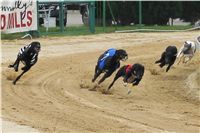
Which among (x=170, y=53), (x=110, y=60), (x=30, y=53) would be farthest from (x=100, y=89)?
(x=170, y=53)

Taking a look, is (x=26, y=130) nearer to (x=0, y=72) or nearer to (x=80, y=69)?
(x=0, y=72)

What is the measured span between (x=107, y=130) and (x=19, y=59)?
438 cm

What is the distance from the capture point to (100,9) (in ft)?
100

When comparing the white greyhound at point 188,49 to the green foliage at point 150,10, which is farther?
the green foliage at point 150,10

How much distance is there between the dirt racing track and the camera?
8.16 m

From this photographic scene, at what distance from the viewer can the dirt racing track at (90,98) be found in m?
8.16

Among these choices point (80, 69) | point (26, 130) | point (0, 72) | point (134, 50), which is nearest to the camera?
point (26, 130)

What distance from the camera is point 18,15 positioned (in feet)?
72.8

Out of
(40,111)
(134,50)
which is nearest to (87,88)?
(40,111)

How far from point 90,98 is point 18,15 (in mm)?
12229

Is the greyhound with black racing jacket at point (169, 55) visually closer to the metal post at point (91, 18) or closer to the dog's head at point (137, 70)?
the dog's head at point (137, 70)

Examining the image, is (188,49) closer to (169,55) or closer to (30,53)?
(169,55)

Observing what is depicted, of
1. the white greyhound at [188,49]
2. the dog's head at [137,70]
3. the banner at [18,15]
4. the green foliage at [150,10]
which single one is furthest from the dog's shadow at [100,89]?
the green foliage at [150,10]

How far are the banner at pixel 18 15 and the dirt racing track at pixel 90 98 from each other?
3296 mm
